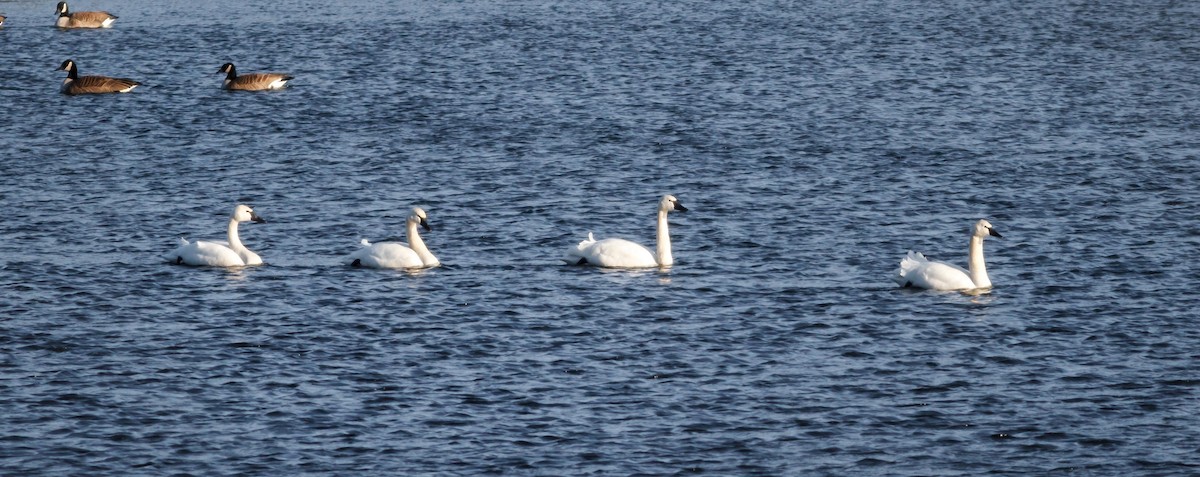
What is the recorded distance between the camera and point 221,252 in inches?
1023

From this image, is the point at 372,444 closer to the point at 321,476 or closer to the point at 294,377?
the point at 321,476

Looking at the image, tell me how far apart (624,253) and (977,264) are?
15.9ft

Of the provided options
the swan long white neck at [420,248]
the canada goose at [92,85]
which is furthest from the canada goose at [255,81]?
the swan long white neck at [420,248]

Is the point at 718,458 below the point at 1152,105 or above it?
below

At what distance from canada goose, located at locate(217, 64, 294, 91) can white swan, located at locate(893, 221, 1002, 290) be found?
2462 centimetres

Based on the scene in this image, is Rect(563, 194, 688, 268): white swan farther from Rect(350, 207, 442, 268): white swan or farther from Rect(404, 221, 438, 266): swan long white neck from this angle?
Rect(350, 207, 442, 268): white swan

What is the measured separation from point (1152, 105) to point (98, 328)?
87.1 ft

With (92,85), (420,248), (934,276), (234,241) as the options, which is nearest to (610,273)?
(420,248)

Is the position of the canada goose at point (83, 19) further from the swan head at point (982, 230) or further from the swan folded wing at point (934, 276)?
the swan head at point (982, 230)

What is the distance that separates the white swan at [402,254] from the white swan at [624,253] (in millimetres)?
2029

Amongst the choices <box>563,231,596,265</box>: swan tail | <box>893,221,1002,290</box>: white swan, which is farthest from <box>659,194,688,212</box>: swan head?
<box>893,221,1002,290</box>: white swan

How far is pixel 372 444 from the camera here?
57.9ft

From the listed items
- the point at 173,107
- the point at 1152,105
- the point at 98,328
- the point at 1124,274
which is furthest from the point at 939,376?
the point at 173,107

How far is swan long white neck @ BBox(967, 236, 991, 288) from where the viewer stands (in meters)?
24.3
